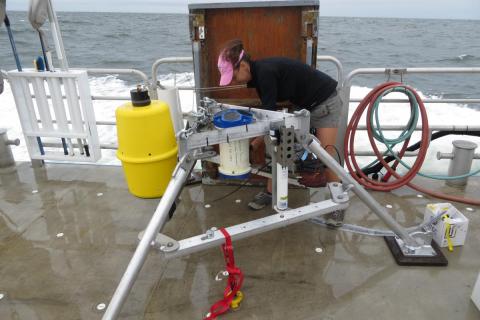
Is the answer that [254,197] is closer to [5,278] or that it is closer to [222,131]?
[222,131]

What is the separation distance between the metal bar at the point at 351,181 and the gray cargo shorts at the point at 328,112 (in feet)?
2.71

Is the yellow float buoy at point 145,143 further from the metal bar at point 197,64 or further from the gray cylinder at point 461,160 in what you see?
the gray cylinder at point 461,160

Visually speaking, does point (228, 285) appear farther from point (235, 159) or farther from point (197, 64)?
point (197, 64)

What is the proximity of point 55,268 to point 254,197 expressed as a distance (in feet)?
5.02

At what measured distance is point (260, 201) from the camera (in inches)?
111

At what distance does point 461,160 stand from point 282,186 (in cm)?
199

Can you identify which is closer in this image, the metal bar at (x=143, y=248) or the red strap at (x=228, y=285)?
the metal bar at (x=143, y=248)

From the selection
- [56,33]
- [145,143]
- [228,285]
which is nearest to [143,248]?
[228,285]

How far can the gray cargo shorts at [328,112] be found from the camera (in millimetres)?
2734

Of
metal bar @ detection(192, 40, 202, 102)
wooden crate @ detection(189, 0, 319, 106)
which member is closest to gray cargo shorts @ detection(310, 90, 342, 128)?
wooden crate @ detection(189, 0, 319, 106)

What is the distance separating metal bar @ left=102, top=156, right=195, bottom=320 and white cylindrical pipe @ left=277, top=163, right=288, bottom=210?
51 centimetres

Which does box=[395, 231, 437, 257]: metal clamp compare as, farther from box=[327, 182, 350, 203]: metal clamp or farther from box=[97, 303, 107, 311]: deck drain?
box=[97, 303, 107, 311]: deck drain

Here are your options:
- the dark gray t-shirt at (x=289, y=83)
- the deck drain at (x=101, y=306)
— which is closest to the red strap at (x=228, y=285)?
the deck drain at (x=101, y=306)

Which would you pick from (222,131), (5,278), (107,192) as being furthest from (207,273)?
(107,192)
